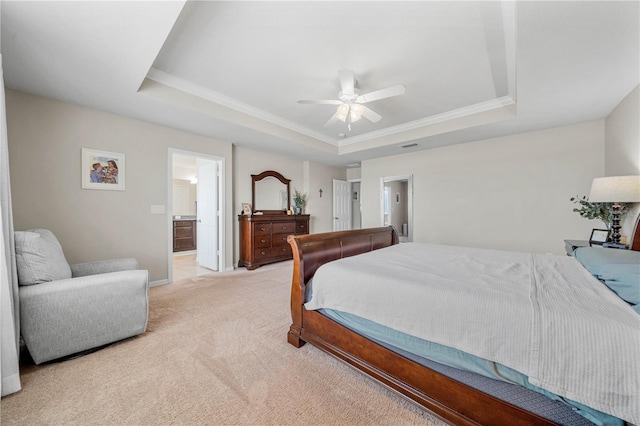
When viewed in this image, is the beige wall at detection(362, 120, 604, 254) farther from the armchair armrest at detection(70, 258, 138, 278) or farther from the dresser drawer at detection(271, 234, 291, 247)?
the armchair armrest at detection(70, 258, 138, 278)

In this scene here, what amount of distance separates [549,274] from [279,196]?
4778 millimetres

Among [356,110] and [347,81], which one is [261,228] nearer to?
[356,110]

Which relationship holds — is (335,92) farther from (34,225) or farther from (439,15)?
(34,225)

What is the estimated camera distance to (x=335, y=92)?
319cm

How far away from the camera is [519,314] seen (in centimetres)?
106

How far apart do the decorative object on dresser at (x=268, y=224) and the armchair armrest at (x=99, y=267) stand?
2.11 m

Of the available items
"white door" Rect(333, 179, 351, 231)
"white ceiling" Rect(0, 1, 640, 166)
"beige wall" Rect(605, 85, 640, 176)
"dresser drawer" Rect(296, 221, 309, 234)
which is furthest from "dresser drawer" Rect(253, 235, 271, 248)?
"beige wall" Rect(605, 85, 640, 176)

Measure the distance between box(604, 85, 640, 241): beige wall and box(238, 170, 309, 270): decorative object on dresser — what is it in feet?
15.7

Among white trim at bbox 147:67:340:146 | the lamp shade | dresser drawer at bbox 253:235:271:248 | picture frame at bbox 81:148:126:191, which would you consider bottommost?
dresser drawer at bbox 253:235:271:248

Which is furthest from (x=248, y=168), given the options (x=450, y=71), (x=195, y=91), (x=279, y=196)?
(x=450, y=71)

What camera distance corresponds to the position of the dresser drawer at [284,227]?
5.05 m

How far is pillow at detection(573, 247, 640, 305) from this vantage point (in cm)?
115

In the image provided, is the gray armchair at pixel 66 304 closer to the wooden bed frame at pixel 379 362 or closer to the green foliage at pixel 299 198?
the wooden bed frame at pixel 379 362

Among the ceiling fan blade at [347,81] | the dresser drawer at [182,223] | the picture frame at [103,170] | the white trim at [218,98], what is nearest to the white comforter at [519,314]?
the ceiling fan blade at [347,81]
